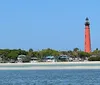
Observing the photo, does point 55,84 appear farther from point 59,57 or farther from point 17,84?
point 59,57

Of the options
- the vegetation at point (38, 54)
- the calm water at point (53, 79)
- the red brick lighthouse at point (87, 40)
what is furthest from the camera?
the red brick lighthouse at point (87, 40)

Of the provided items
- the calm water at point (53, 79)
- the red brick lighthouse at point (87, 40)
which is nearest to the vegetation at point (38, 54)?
the red brick lighthouse at point (87, 40)

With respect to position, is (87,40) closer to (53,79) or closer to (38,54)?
(38,54)

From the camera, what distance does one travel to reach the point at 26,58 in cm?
15675

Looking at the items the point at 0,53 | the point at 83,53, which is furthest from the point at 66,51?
the point at 0,53

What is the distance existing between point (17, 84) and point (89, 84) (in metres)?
7.36

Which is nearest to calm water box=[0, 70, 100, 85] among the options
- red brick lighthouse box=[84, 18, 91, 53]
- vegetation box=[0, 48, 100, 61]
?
vegetation box=[0, 48, 100, 61]

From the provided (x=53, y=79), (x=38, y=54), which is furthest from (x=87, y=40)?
(x=53, y=79)

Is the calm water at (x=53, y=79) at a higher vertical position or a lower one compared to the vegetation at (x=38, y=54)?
lower

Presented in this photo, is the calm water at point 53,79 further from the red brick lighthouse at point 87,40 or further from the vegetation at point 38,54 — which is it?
the red brick lighthouse at point 87,40

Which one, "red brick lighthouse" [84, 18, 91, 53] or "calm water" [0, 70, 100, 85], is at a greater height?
"red brick lighthouse" [84, 18, 91, 53]

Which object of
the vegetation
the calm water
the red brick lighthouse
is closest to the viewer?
the calm water

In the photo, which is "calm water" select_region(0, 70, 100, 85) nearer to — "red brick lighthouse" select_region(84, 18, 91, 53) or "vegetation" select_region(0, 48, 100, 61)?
"vegetation" select_region(0, 48, 100, 61)

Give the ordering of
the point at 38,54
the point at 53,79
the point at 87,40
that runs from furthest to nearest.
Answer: the point at 38,54 < the point at 87,40 < the point at 53,79
